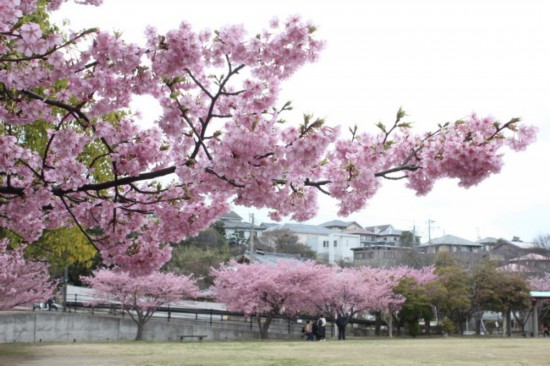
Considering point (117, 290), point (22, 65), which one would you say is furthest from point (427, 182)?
point (117, 290)

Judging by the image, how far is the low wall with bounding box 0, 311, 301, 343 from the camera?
925 inches

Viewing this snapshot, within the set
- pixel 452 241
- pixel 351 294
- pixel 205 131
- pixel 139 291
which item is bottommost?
pixel 351 294

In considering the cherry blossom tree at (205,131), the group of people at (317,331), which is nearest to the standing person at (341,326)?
the group of people at (317,331)

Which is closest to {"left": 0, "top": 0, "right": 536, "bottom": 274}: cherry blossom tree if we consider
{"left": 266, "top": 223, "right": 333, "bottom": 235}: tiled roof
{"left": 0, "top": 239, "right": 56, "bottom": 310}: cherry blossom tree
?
{"left": 0, "top": 239, "right": 56, "bottom": 310}: cherry blossom tree

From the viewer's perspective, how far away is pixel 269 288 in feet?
91.0

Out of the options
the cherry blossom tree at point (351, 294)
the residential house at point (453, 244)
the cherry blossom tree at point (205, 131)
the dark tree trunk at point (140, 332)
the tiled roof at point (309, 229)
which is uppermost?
the tiled roof at point (309, 229)

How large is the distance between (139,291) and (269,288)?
5.88m

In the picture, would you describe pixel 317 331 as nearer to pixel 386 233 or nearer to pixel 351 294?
pixel 351 294

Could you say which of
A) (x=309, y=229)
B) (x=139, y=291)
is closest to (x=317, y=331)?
(x=139, y=291)

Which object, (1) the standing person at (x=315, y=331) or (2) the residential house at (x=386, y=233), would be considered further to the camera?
(2) the residential house at (x=386, y=233)

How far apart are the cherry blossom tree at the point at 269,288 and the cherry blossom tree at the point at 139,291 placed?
2.66 m

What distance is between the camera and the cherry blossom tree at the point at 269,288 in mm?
27859

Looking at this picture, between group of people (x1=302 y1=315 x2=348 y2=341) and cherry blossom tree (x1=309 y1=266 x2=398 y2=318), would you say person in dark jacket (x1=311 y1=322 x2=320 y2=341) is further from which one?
cherry blossom tree (x1=309 y1=266 x2=398 y2=318)

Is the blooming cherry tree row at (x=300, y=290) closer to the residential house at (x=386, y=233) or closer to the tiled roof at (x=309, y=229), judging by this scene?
the tiled roof at (x=309, y=229)
